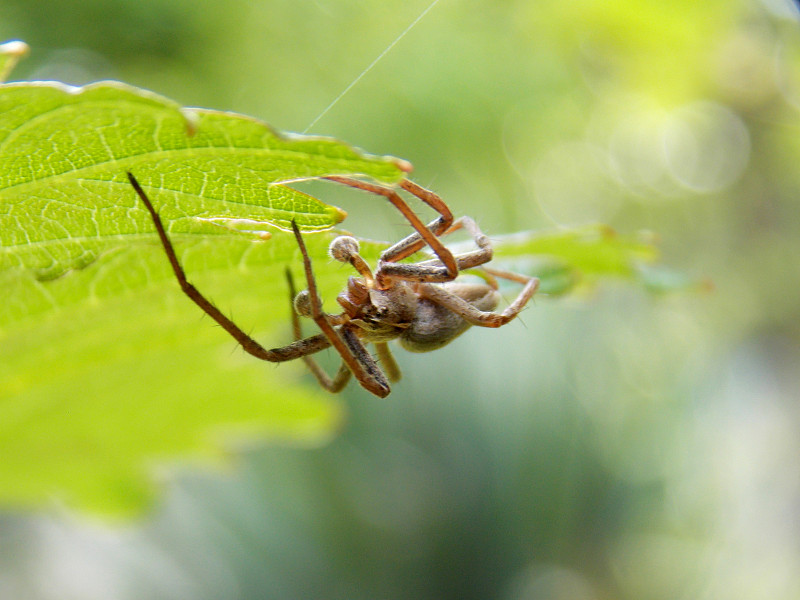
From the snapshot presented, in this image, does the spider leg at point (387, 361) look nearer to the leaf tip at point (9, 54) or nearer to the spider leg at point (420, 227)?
the spider leg at point (420, 227)

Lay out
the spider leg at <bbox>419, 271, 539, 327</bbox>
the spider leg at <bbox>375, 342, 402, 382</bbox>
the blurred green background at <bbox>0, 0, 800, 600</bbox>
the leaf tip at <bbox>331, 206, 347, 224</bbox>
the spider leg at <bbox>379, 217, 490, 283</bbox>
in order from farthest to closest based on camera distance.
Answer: the blurred green background at <bbox>0, 0, 800, 600</bbox> → the spider leg at <bbox>375, 342, 402, 382</bbox> → the spider leg at <bbox>419, 271, 539, 327</bbox> → the spider leg at <bbox>379, 217, 490, 283</bbox> → the leaf tip at <bbox>331, 206, 347, 224</bbox>

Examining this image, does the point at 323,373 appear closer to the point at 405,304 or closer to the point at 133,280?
the point at 405,304

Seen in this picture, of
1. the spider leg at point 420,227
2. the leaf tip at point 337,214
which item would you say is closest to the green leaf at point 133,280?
the leaf tip at point 337,214

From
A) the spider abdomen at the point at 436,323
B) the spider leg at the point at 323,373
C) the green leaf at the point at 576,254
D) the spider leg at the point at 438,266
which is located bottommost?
the spider leg at the point at 323,373

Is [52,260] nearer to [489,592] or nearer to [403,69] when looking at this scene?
[489,592]

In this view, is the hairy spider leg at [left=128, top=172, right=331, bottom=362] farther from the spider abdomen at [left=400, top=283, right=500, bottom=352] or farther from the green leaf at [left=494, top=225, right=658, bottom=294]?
the green leaf at [left=494, top=225, right=658, bottom=294]

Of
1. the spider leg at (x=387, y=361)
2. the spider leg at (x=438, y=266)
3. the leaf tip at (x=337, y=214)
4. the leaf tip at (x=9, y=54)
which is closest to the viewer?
the leaf tip at (x=9, y=54)

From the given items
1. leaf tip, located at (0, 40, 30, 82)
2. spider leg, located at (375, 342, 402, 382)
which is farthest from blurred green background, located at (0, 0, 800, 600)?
leaf tip, located at (0, 40, 30, 82)

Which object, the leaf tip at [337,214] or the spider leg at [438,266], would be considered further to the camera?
the spider leg at [438,266]
